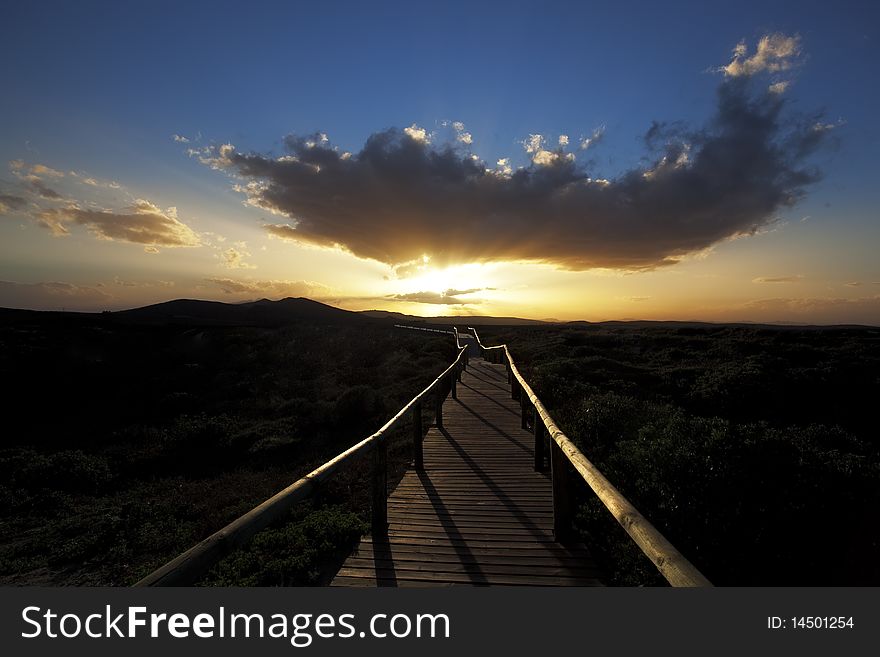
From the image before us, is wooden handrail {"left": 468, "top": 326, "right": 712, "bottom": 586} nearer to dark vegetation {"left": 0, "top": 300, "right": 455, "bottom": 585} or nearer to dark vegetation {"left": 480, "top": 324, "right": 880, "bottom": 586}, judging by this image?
dark vegetation {"left": 480, "top": 324, "right": 880, "bottom": 586}

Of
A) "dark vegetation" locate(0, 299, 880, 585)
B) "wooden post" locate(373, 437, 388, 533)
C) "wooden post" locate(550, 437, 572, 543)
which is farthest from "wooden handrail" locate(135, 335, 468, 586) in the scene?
"wooden post" locate(550, 437, 572, 543)

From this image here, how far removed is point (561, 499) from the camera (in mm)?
4391

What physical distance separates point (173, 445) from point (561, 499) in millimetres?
12573

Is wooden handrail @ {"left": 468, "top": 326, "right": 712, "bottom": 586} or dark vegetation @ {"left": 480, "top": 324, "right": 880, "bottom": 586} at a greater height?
wooden handrail @ {"left": 468, "top": 326, "right": 712, "bottom": 586}

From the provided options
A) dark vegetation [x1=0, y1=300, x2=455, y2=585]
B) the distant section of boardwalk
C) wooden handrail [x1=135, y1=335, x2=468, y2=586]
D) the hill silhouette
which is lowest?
dark vegetation [x1=0, y1=300, x2=455, y2=585]

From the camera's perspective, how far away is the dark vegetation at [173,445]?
6277mm

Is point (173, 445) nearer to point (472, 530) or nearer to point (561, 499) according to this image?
point (472, 530)

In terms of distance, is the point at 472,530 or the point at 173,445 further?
the point at 173,445

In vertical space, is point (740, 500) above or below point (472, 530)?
above

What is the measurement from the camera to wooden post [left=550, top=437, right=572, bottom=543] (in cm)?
431

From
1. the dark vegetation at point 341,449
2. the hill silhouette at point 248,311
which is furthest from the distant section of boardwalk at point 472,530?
the hill silhouette at point 248,311

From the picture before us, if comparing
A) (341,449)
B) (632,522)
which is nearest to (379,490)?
(632,522)

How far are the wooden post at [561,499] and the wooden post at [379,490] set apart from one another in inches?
73.6

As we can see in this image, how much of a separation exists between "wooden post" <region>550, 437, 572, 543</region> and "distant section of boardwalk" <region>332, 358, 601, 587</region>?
0.13 m
